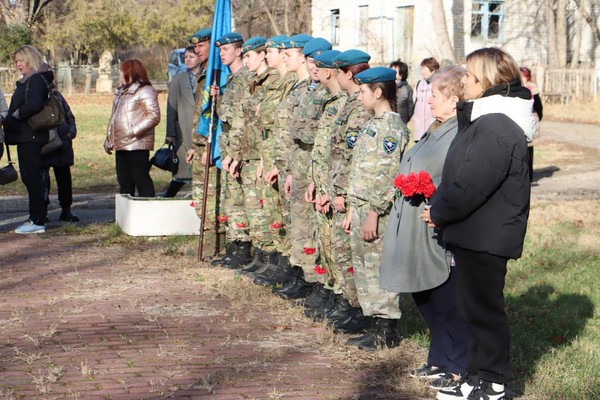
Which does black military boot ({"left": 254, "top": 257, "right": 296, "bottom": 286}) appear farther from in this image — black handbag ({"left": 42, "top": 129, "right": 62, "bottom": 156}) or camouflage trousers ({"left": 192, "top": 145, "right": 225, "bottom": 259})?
black handbag ({"left": 42, "top": 129, "right": 62, "bottom": 156})

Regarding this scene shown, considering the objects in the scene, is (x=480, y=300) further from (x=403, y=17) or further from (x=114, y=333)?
(x=403, y=17)

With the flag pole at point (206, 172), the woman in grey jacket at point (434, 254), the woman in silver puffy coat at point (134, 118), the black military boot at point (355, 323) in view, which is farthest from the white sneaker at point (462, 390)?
the woman in silver puffy coat at point (134, 118)

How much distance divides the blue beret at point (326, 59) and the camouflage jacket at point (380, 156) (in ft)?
3.13

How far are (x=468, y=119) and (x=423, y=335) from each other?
2.26 meters

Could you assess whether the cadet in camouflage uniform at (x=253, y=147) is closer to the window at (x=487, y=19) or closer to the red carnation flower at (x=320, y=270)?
the red carnation flower at (x=320, y=270)

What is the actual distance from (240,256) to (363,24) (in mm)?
35312

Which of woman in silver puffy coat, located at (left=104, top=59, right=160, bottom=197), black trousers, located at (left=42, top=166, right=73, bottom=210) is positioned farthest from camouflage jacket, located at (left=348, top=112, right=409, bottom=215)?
black trousers, located at (left=42, top=166, right=73, bottom=210)

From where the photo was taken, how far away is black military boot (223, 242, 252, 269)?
1002cm

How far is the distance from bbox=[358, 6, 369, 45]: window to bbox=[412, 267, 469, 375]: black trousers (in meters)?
38.6

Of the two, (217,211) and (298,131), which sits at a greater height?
(298,131)

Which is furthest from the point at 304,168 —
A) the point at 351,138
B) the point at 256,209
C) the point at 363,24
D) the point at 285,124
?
the point at 363,24

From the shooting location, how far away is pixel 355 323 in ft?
23.9

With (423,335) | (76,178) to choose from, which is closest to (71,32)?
(76,178)

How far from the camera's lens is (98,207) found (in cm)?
1417
